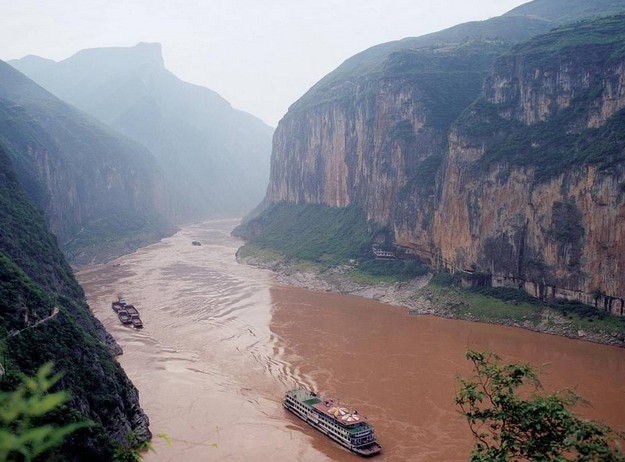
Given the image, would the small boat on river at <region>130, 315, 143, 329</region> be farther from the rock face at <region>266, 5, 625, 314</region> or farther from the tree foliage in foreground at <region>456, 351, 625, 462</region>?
the tree foliage in foreground at <region>456, 351, 625, 462</region>

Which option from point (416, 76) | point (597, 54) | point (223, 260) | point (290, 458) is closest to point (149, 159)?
point (223, 260)

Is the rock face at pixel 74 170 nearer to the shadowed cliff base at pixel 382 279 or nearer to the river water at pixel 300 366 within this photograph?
the river water at pixel 300 366

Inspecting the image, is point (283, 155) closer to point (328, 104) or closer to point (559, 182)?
point (328, 104)

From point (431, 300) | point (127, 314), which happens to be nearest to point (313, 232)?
point (431, 300)

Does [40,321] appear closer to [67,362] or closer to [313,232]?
[67,362]

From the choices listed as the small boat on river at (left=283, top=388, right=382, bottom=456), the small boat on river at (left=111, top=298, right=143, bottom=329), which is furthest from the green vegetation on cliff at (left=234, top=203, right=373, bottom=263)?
the small boat on river at (left=283, top=388, right=382, bottom=456)
